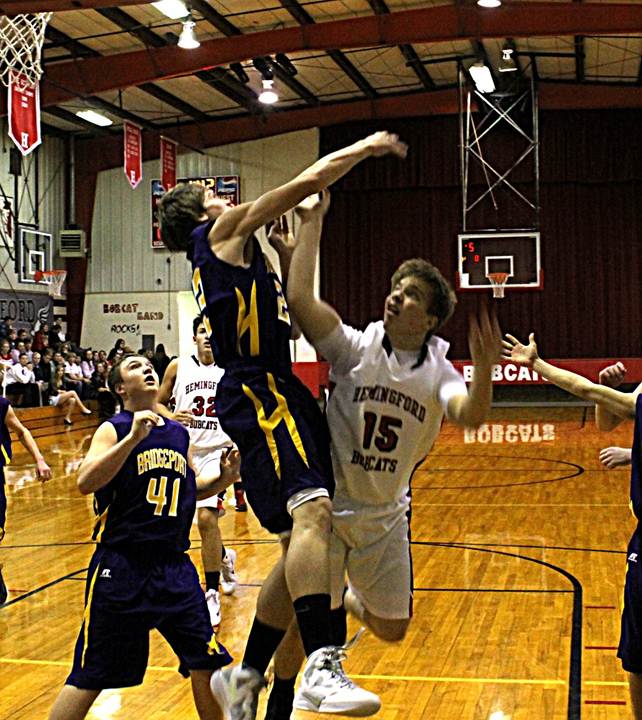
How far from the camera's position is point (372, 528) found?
3.91 meters

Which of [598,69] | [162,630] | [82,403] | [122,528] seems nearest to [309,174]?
[122,528]

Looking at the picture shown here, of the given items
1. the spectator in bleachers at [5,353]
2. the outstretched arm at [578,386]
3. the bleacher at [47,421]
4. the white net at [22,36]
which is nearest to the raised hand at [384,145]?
the outstretched arm at [578,386]

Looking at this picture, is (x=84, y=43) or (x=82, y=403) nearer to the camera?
(x=84, y=43)

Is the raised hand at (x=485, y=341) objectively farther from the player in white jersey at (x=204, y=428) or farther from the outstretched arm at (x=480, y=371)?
the player in white jersey at (x=204, y=428)

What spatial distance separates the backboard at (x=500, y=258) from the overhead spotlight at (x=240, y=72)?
5.25 m

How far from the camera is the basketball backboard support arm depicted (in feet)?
71.5

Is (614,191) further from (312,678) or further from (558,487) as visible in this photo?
(312,678)

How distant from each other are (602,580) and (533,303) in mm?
18414

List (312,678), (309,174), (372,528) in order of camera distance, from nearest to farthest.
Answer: (312,678)
(309,174)
(372,528)

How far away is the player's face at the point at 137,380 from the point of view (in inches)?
168

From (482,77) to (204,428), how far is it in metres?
15.5

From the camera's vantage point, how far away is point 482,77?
2097cm

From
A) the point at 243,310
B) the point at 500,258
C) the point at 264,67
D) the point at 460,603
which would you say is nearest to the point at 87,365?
the point at 264,67

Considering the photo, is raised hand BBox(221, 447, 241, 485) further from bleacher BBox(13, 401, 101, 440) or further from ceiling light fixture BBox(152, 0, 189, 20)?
bleacher BBox(13, 401, 101, 440)
